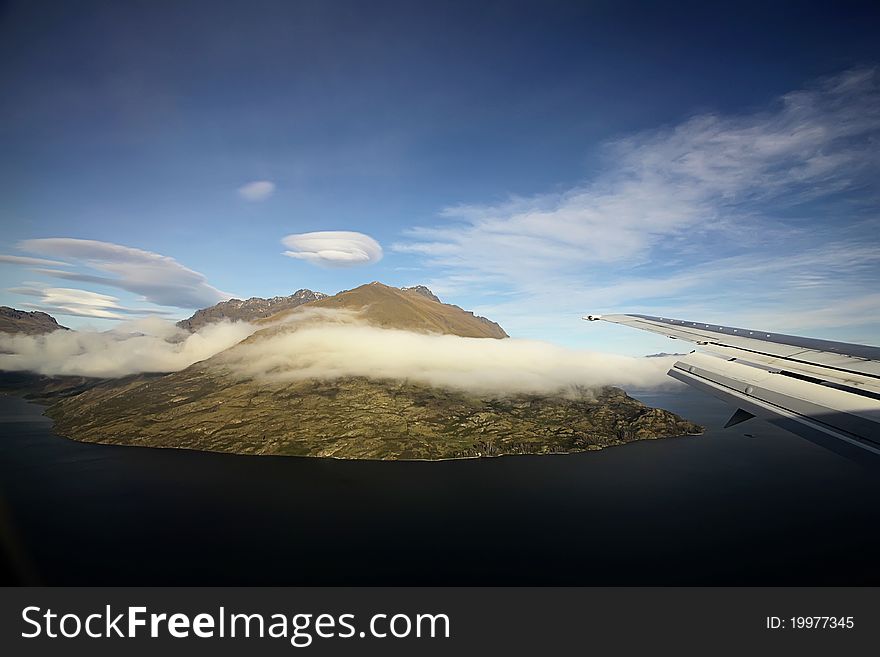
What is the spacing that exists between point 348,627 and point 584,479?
469 feet

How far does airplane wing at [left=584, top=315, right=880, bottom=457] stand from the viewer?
1171 centimetres

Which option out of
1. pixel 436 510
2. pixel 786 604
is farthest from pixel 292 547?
pixel 786 604

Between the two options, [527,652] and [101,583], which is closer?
[527,652]

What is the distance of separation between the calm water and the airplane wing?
10746 centimetres

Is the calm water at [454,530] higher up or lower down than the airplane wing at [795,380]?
lower down

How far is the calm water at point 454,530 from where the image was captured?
106938 mm

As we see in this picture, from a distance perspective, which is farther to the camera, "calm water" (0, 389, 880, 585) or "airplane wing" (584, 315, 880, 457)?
"calm water" (0, 389, 880, 585)

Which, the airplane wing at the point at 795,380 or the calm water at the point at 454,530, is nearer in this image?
the airplane wing at the point at 795,380

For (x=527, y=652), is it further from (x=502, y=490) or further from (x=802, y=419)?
(x=502, y=490)

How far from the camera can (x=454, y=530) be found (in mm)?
138500

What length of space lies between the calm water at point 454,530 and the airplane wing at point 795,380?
107 metres

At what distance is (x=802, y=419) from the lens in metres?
12.8

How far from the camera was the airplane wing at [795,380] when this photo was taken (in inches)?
461

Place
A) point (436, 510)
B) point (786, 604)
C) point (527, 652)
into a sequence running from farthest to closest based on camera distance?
point (436, 510), point (786, 604), point (527, 652)
